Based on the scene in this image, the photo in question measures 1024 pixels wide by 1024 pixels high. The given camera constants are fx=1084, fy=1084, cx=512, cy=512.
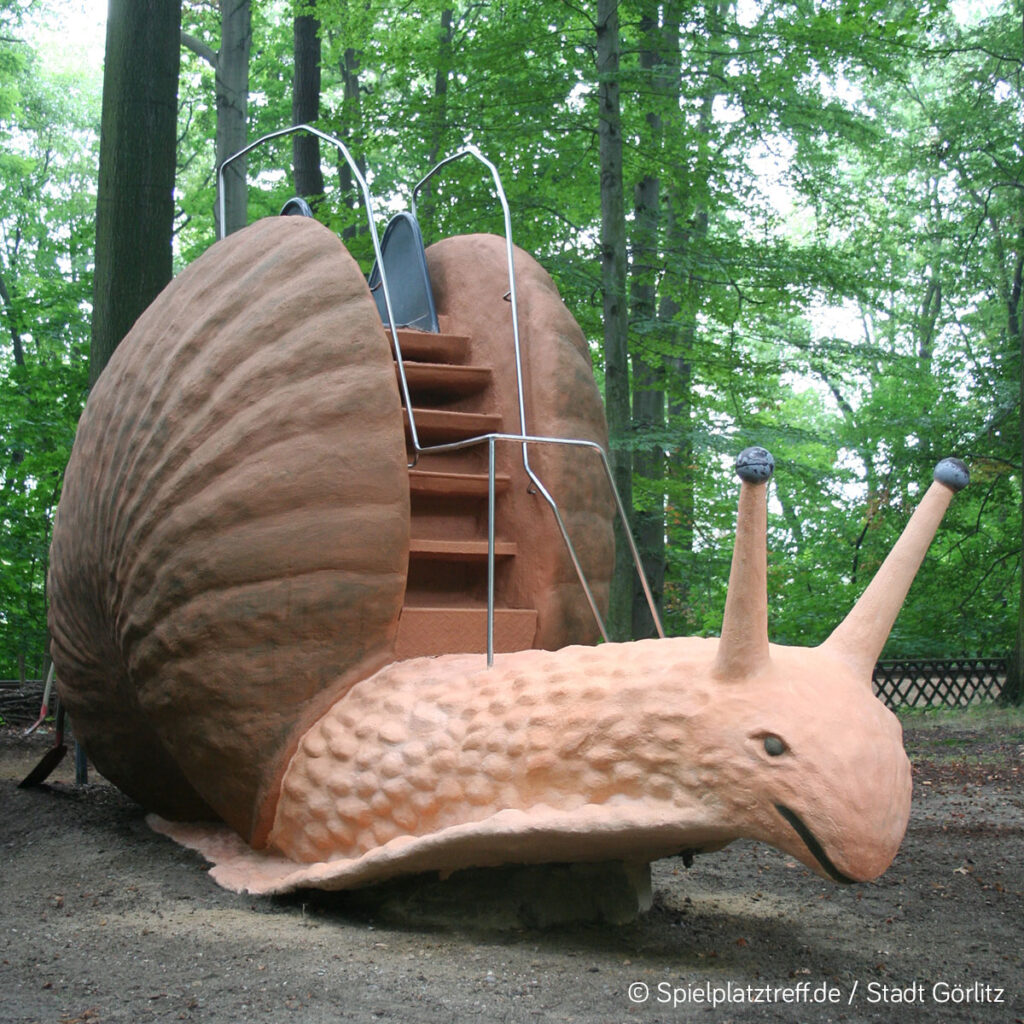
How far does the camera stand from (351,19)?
9.51 m

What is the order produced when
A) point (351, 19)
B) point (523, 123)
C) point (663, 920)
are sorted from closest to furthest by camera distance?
point (663, 920) < point (523, 123) < point (351, 19)

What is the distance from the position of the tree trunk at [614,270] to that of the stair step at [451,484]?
336cm

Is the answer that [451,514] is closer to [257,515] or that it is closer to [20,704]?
[257,515]

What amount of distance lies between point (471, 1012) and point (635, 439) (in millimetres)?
5904

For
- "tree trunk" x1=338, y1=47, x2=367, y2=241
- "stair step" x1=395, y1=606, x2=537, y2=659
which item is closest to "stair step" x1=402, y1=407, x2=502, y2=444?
"stair step" x1=395, y1=606, x2=537, y2=659

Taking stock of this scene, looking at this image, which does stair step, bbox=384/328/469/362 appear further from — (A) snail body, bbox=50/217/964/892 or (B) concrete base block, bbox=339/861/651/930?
(B) concrete base block, bbox=339/861/651/930

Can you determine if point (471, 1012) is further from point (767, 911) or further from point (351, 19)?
point (351, 19)

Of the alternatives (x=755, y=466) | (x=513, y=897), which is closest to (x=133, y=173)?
(x=513, y=897)

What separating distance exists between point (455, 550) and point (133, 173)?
3.90 m

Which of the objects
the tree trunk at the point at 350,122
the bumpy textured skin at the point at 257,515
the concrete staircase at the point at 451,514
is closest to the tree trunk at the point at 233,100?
the tree trunk at the point at 350,122

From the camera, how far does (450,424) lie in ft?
15.5

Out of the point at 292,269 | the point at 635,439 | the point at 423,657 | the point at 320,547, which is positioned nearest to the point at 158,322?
the point at 292,269

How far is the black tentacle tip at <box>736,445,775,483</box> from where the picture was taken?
2.75 meters

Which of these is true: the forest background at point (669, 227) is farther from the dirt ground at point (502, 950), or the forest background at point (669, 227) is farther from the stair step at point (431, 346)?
the dirt ground at point (502, 950)
